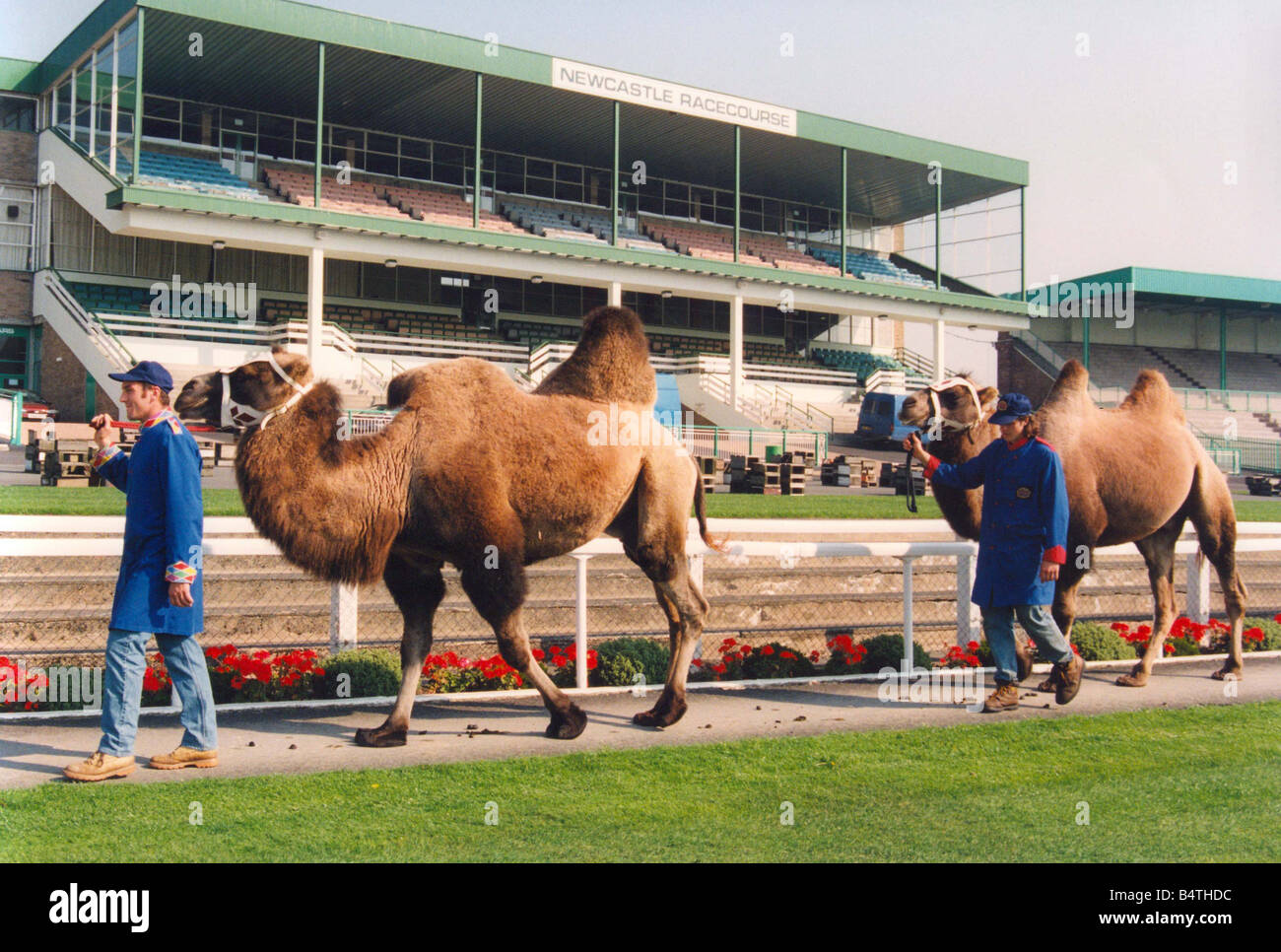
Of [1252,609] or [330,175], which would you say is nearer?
[1252,609]

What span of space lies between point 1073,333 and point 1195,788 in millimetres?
50815

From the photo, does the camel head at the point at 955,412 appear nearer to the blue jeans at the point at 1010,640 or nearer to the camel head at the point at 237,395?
the blue jeans at the point at 1010,640

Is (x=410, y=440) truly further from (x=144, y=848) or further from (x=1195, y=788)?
(x=1195, y=788)

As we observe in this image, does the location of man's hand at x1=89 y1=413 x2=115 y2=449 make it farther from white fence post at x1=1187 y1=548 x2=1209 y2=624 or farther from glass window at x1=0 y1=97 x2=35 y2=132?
glass window at x1=0 y1=97 x2=35 y2=132

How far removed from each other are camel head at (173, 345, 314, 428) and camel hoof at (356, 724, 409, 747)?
2.05m

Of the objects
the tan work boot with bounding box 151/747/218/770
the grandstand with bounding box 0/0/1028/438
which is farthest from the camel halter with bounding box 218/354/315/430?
the grandstand with bounding box 0/0/1028/438

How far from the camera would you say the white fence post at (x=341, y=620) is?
9.23m

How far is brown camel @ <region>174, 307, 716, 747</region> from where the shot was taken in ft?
21.9

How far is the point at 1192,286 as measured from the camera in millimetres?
54500

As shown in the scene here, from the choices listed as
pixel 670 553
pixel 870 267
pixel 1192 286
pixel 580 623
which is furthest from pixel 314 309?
pixel 1192 286

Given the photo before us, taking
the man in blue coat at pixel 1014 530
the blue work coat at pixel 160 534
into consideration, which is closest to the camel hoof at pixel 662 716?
the man in blue coat at pixel 1014 530

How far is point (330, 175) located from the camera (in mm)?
39062

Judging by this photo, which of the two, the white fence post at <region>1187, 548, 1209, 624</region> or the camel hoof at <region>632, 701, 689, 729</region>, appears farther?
the white fence post at <region>1187, 548, 1209, 624</region>

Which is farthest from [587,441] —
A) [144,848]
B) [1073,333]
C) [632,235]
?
[1073,333]
